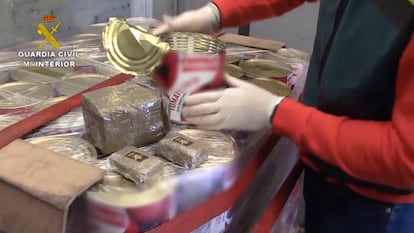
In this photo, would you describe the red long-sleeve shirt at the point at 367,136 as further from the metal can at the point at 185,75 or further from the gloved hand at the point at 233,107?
the metal can at the point at 185,75

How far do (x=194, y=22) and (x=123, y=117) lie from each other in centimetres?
35

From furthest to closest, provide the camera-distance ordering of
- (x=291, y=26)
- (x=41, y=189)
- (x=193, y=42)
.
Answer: (x=291, y=26)
(x=193, y=42)
(x=41, y=189)

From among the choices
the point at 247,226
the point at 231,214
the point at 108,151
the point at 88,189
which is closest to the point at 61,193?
the point at 88,189

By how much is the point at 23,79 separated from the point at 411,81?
69 cm

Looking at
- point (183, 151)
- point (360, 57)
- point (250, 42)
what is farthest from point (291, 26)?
point (183, 151)

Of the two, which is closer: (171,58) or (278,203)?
(171,58)

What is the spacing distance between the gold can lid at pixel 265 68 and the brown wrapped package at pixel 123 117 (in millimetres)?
346

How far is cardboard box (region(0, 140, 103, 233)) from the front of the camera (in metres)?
0.57

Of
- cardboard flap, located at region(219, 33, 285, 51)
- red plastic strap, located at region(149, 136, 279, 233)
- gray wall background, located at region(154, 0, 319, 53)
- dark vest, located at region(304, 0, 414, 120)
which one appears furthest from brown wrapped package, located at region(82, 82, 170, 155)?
gray wall background, located at region(154, 0, 319, 53)

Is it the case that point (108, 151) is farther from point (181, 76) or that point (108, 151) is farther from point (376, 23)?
point (376, 23)

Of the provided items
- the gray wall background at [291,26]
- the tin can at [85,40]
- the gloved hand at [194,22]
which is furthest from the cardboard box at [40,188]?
the gray wall background at [291,26]

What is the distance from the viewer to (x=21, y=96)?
865 mm

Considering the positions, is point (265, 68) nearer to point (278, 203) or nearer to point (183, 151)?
point (278, 203)

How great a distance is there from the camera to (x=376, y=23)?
0.69 metres
